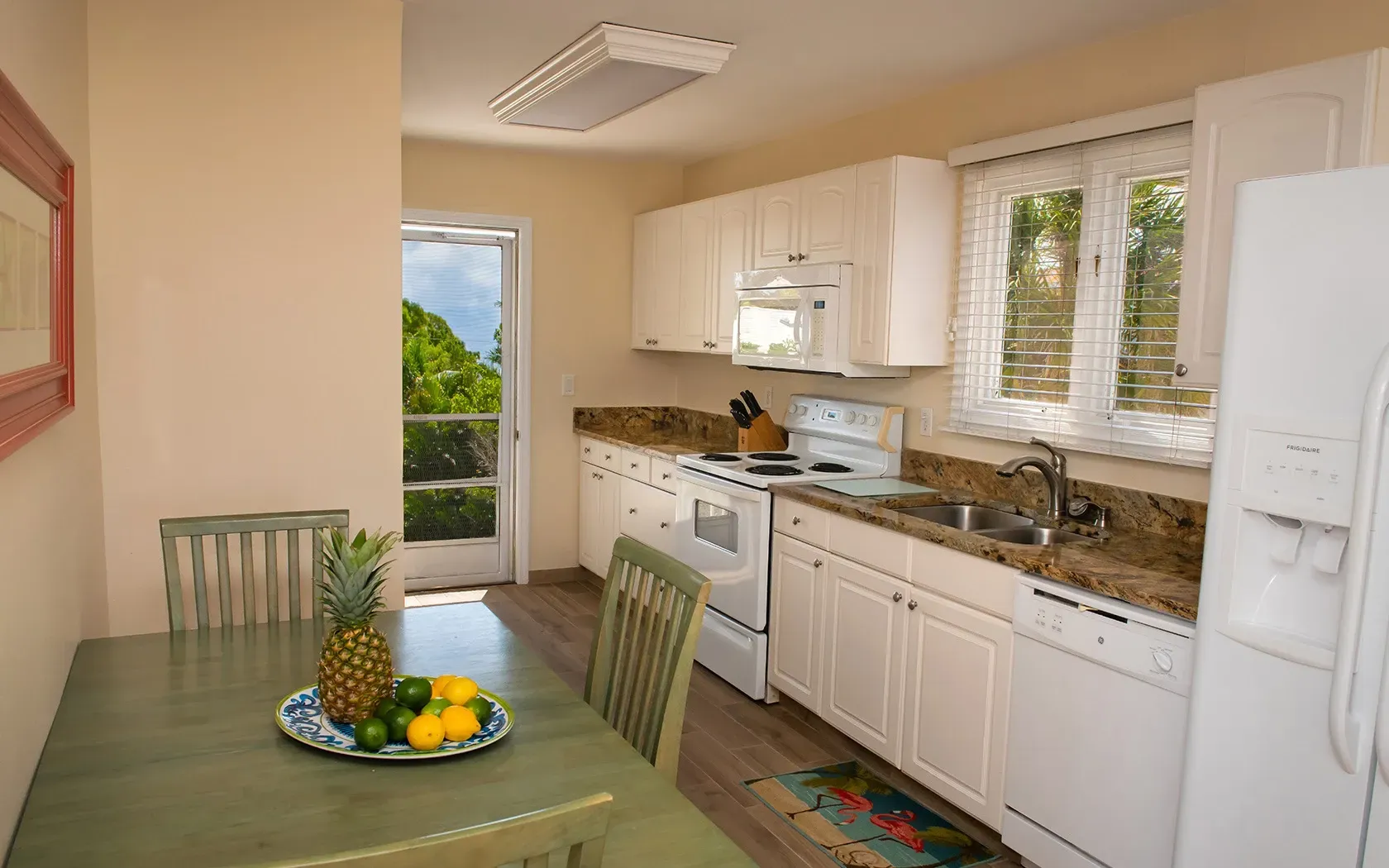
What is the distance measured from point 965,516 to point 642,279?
2796mm

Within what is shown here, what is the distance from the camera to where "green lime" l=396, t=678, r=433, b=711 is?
167 centimetres

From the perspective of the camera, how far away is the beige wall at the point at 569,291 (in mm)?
5473

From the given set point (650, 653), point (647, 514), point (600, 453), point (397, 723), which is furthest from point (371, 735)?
point (600, 453)

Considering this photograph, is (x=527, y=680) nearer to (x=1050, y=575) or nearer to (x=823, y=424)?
(x=1050, y=575)

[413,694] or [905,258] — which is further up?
[905,258]

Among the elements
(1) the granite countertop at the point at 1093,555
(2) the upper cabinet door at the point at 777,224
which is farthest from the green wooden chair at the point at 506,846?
(2) the upper cabinet door at the point at 777,224

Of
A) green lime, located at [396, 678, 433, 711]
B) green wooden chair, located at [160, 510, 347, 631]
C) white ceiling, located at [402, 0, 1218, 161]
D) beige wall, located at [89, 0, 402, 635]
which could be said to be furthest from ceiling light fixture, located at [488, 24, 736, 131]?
green lime, located at [396, 678, 433, 711]

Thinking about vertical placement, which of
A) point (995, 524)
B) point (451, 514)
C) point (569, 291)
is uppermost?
point (569, 291)

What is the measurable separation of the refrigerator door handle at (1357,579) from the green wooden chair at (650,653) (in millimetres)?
1136

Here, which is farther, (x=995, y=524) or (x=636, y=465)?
(x=636, y=465)

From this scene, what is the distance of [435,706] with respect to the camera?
1647 mm

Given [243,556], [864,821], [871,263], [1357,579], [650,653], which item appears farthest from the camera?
[871,263]

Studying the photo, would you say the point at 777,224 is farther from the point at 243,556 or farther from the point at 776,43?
the point at 243,556

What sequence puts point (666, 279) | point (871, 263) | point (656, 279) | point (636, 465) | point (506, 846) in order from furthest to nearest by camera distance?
point (656, 279), point (666, 279), point (636, 465), point (871, 263), point (506, 846)
